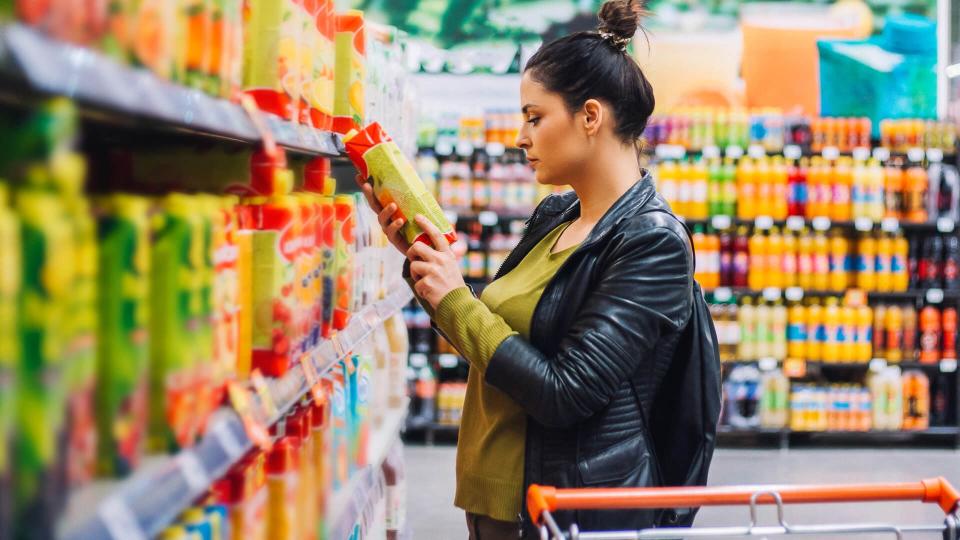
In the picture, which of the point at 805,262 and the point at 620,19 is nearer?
the point at 620,19

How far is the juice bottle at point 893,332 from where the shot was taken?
6641mm

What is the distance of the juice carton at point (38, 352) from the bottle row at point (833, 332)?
597 centimetres

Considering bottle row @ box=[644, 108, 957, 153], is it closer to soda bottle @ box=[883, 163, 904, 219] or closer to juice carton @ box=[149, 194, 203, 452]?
soda bottle @ box=[883, 163, 904, 219]

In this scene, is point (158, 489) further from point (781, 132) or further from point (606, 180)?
point (781, 132)

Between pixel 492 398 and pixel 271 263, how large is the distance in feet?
2.27

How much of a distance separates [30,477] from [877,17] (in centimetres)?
859

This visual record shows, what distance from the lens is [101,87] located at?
88cm

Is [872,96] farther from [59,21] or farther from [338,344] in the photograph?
[59,21]

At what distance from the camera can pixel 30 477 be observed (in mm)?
844

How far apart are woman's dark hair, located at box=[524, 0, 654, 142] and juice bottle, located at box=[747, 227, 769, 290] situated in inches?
184

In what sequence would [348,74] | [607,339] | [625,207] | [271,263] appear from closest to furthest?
[271,263] → [607,339] → [625,207] → [348,74]

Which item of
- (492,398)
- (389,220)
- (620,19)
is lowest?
A: (492,398)

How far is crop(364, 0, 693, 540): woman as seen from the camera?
74.2 inches

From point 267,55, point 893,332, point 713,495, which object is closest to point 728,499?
point 713,495
